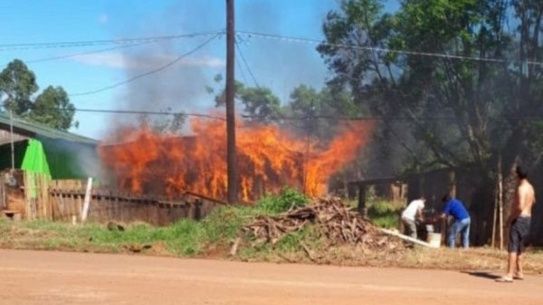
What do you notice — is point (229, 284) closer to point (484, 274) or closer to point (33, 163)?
point (484, 274)

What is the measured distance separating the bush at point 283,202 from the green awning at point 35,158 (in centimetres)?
1188

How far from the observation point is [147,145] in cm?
2617

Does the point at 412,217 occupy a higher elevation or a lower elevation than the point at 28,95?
lower

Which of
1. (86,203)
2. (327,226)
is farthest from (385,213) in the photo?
(327,226)

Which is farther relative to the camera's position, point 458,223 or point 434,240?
→ point 458,223

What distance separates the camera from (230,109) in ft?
63.0

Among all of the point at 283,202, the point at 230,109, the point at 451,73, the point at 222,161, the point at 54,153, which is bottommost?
the point at 283,202

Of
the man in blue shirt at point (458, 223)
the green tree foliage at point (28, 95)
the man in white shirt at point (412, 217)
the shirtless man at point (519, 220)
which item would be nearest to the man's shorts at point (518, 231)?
the shirtless man at point (519, 220)

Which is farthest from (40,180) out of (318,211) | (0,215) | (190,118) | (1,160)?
(318,211)

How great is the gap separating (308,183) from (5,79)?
28.8 metres

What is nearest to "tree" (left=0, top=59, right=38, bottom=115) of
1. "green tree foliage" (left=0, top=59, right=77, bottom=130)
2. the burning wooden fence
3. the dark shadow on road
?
"green tree foliage" (left=0, top=59, right=77, bottom=130)

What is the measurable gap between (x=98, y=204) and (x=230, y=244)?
824cm

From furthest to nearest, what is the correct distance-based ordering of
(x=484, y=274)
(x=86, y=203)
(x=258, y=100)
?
(x=258, y=100)
(x=86, y=203)
(x=484, y=274)

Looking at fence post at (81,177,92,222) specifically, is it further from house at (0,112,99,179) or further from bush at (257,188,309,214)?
bush at (257,188,309,214)
